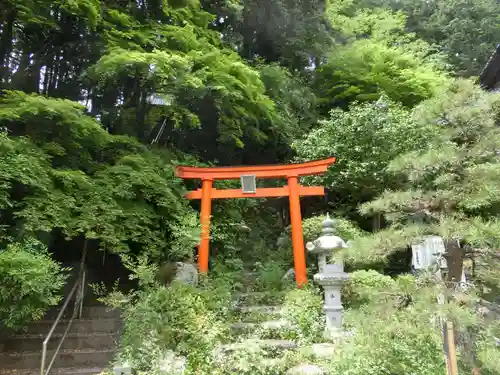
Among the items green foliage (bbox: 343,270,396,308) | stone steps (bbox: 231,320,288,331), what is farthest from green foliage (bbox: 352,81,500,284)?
stone steps (bbox: 231,320,288,331)

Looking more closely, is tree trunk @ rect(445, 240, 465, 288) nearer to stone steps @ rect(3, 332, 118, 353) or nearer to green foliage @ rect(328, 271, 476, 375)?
green foliage @ rect(328, 271, 476, 375)

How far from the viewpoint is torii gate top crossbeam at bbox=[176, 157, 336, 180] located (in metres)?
8.62

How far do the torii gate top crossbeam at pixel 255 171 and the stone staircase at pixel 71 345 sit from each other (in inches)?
132

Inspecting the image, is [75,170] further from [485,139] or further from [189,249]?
[485,139]

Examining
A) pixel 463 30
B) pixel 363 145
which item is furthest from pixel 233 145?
pixel 463 30

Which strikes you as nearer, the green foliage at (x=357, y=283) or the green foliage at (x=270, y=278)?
the green foliage at (x=357, y=283)

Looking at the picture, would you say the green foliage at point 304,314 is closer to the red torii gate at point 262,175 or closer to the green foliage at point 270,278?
the green foliage at point 270,278

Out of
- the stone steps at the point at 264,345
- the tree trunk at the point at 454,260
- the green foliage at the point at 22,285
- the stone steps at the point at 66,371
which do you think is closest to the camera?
the tree trunk at the point at 454,260

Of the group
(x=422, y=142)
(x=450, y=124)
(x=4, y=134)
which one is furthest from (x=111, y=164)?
(x=422, y=142)

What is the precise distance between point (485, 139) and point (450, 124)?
1.22 feet

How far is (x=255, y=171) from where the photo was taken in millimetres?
8867

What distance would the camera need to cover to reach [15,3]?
22.0ft

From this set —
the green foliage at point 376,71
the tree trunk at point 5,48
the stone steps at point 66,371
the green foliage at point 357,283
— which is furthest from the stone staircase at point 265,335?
the green foliage at point 376,71

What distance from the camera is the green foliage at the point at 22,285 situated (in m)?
5.01
